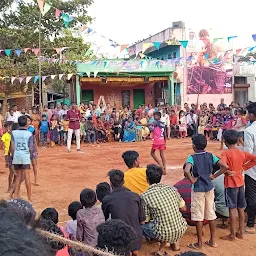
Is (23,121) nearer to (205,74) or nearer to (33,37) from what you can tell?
(33,37)

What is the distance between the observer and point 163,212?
182 inches

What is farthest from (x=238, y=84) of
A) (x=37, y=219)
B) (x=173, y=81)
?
(x=37, y=219)

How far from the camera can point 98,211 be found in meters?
4.38

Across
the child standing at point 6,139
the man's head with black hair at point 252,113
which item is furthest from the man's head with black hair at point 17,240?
the child standing at point 6,139

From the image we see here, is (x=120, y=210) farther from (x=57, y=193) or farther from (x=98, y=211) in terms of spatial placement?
(x=57, y=193)

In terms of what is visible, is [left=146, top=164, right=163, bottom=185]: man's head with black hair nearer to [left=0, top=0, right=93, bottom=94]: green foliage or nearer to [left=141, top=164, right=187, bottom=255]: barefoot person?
[left=141, top=164, right=187, bottom=255]: barefoot person

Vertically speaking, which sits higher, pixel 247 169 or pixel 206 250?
pixel 247 169

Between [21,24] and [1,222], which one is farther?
[21,24]

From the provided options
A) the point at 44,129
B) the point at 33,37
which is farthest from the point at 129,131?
the point at 33,37

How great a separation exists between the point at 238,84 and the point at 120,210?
2311cm

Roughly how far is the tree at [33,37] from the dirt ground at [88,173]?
6.11 m

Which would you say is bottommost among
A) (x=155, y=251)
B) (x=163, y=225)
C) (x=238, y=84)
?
(x=155, y=251)

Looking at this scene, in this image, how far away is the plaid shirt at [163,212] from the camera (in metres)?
4.64

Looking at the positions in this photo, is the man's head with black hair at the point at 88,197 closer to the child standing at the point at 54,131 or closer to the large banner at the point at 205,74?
the child standing at the point at 54,131
